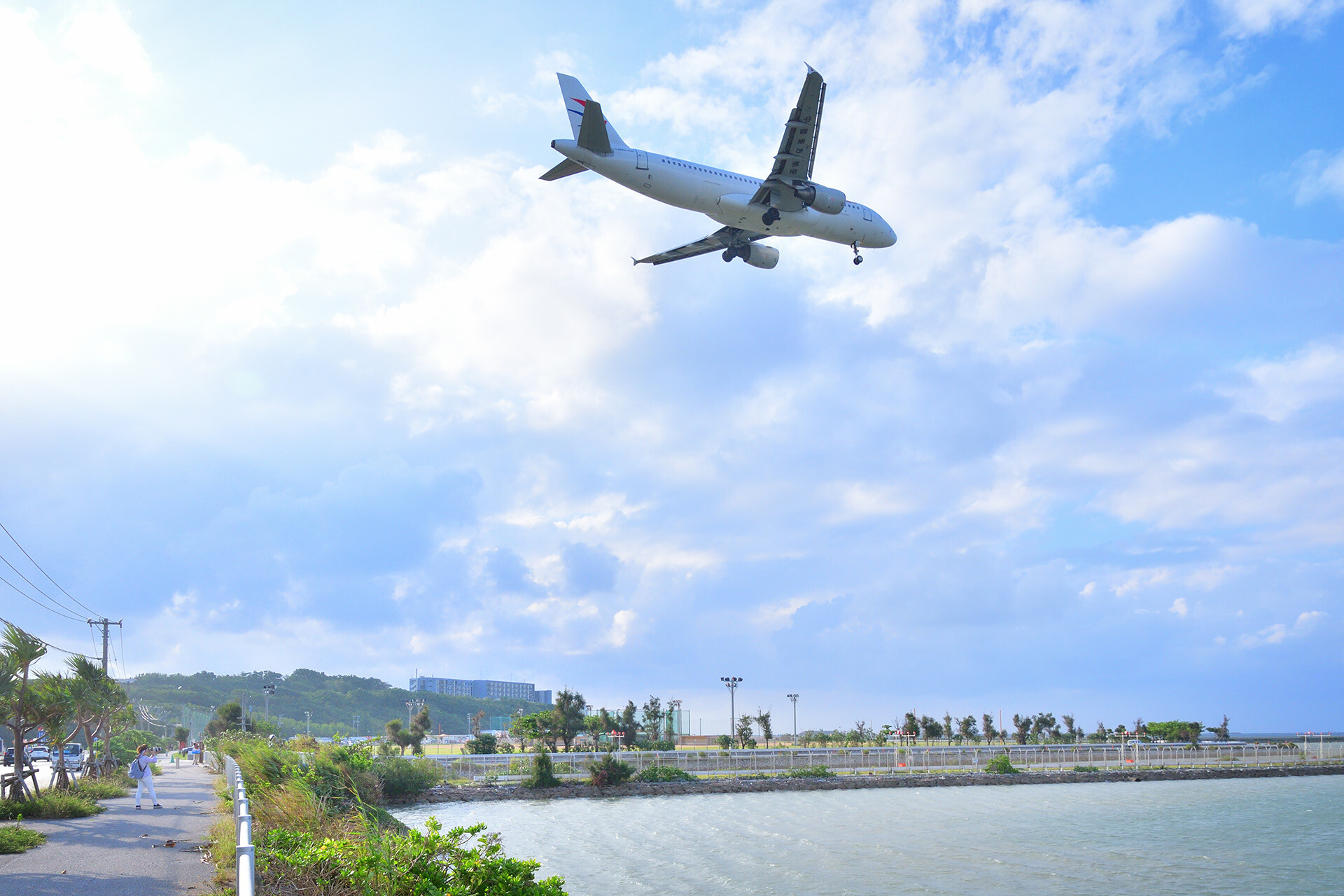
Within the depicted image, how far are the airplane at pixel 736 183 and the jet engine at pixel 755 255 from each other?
0.79 feet

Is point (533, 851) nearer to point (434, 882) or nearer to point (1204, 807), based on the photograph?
point (434, 882)

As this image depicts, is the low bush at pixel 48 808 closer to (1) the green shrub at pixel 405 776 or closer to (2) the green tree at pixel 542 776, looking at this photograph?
(1) the green shrub at pixel 405 776

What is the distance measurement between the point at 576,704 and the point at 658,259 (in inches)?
2238

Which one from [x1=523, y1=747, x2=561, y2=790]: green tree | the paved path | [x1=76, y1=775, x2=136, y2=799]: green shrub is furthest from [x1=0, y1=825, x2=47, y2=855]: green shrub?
[x1=523, y1=747, x2=561, y2=790]: green tree

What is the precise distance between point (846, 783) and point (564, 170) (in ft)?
152

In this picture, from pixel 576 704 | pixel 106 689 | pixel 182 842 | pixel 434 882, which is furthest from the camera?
pixel 576 704

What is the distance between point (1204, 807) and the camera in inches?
2125

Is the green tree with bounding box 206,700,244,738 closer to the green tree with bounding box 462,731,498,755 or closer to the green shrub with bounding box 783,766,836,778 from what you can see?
the green tree with bounding box 462,731,498,755

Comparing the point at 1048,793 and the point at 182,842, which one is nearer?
the point at 182,842

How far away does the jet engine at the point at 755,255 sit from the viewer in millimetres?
33500

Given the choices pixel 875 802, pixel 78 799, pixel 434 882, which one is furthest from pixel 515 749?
pixel 434 882

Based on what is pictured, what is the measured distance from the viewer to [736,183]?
1200 inches

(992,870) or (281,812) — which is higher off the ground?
(281,812)

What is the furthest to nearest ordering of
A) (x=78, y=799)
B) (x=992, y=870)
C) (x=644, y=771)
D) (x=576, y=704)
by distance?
1. (x=576, y=704)
2. (x=644, y=771)
3. (x=992, y=870)
4. (x=78, y=799)
